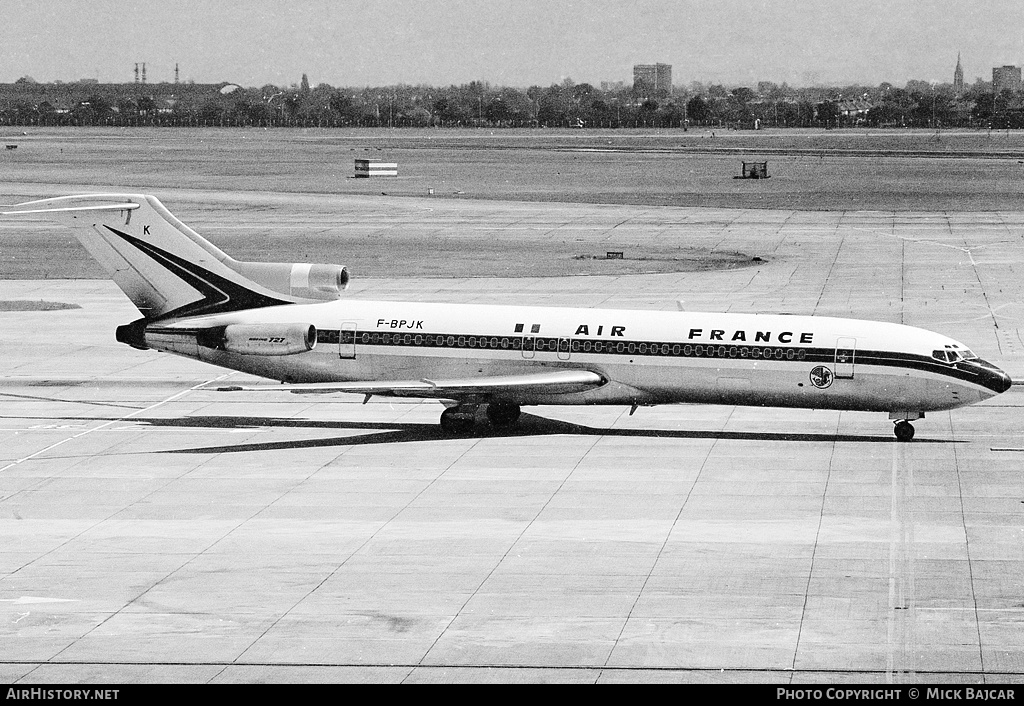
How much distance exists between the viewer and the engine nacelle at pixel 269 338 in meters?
→ 43.8

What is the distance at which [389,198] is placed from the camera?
14075 centimetres

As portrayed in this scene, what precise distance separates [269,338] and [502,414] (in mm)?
7049

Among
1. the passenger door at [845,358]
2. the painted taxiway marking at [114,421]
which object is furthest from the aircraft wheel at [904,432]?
the painted taxiway marking at [114,421]

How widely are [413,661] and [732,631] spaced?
544cm

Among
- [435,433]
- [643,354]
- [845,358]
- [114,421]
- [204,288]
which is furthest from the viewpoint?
[114,421]

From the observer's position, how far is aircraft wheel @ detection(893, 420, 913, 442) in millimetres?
41594

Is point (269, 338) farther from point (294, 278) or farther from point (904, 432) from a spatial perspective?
point (904, 432)

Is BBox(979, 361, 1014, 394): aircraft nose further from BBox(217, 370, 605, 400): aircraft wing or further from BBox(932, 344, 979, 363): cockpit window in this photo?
BBox(217, 370, 605, 400): aircraft wing

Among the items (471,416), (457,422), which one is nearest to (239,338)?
(457,422)

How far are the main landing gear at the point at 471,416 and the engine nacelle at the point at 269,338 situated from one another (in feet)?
14.8

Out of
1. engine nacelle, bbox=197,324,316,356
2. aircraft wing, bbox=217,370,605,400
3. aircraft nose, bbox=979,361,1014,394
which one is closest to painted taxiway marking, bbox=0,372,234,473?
engine nacelle, bbox=197,324,316,356

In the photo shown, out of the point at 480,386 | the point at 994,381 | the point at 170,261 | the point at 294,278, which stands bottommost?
the point at 480,386

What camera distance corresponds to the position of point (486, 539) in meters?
31.7
